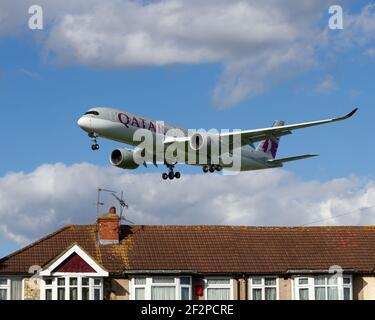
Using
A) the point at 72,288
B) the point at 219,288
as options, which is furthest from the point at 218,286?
the point at 72,288

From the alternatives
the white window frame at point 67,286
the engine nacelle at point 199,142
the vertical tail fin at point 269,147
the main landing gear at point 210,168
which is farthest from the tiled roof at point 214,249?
the vertical tail fin at point 269,147

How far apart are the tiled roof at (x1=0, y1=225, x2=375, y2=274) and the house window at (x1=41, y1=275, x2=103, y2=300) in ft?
4.48

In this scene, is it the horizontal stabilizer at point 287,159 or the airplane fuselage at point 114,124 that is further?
the horizontal stabilizer at point 287,159

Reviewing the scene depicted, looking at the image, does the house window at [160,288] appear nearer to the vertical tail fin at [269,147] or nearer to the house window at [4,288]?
the house window at [4,288]

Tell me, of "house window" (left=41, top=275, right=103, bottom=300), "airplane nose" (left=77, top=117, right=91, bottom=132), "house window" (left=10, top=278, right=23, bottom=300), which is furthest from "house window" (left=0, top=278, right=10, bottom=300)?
"airplane nose" (left=77, top=117, right=91, bottom=132)

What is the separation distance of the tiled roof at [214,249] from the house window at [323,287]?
2.72ft

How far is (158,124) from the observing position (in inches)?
2594

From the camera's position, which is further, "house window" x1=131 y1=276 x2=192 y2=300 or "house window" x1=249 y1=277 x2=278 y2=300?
"house window" x1=249 y1=277 x2=278 y2=300

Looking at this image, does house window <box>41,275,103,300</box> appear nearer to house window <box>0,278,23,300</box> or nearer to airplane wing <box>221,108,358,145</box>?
house window <box>0,278,23,300</box>

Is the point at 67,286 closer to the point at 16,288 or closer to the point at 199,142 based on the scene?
the point at 16,288

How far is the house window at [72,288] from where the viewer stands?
60.4m

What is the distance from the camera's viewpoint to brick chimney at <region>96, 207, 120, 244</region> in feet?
208
